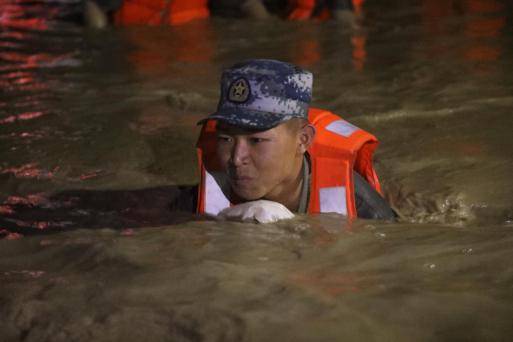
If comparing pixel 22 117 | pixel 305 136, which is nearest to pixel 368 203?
pixel 305 136

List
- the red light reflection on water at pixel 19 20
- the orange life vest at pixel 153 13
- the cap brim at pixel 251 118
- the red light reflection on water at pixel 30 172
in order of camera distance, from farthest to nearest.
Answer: the red light reflection on water at pixel 19 20 → the orange life vest at pixel 153 13 → the red light reflection on water at pixel 30 172 → the cap brim at pixel 251 118

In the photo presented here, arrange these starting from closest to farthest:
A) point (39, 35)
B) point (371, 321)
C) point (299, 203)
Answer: point (371, 321) → point (299, 203) → point (39, 35)

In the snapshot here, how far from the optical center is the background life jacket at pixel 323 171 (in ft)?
11.5

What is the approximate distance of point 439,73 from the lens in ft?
21.5

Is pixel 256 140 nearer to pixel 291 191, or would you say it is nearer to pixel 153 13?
pixel 291 191

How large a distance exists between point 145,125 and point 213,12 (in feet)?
15.4

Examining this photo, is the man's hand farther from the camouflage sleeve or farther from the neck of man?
the camouflage sleeve

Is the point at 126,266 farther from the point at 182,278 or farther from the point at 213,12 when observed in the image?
the point at 213,12

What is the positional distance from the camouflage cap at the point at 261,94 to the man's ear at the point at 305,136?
89 mm

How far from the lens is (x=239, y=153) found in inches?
128

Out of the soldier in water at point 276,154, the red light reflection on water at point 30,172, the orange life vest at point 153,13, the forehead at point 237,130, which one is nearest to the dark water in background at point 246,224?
the red light reflection on water at point 30,172

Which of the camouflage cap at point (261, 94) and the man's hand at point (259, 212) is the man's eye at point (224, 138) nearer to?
the camouflage cap at point (261, 94)

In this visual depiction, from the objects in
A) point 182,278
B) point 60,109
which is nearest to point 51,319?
point 182,278

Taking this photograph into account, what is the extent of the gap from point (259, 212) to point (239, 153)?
26 cm
